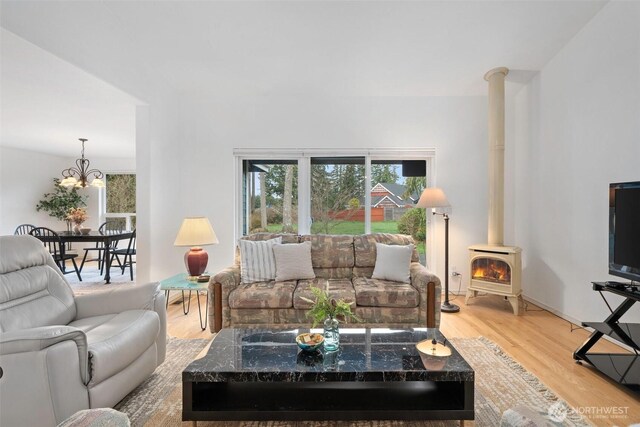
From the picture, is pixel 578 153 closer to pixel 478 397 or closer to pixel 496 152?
pixel 496 152

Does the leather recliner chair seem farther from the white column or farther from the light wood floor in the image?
the white column

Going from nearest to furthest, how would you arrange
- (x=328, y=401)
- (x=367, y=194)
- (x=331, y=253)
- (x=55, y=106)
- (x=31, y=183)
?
(x=328, y=401) < (x=331, y=253) < (x=55, y=106) < (x=367, y=194) < (x=31, y=183)

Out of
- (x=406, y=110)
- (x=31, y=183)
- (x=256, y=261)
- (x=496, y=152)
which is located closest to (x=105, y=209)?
(x=31, y=183)

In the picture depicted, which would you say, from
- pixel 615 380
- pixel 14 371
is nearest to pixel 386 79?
pixel 615 380

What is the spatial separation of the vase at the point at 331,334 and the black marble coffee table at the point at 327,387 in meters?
0.07

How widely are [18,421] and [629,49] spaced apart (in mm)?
4682

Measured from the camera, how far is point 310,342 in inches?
68.7

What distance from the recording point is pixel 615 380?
6.33ft

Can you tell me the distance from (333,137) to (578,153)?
2718mm

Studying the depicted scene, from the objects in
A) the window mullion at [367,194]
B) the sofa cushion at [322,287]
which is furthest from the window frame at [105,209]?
the sofa cushion at [322,287]

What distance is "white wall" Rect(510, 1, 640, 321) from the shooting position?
2541mm

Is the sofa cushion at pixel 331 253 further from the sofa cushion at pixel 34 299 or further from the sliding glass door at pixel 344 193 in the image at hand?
the sofa cushion at pixel 34 299

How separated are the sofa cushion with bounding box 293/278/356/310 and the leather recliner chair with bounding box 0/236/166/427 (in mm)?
1081

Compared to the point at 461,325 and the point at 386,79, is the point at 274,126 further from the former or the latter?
the point at 461,325
